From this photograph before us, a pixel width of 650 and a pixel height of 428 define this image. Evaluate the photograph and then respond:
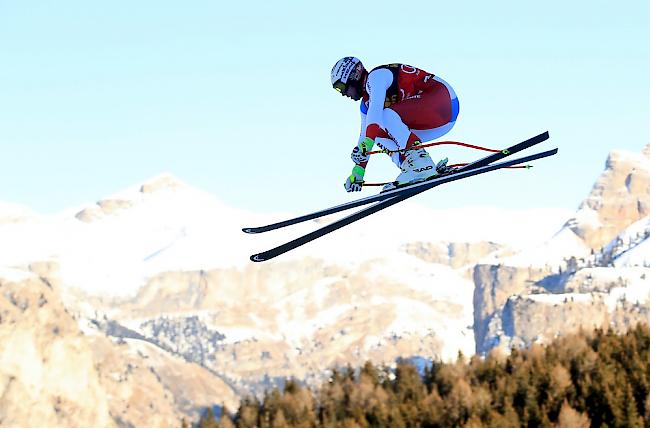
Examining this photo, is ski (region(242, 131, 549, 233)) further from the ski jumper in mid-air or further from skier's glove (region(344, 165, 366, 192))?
skier's glove (region(344, 165, 366, 192))

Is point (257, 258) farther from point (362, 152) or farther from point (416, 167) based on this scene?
point (416, 167)

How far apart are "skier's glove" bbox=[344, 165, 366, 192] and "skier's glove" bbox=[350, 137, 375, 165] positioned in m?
0.11

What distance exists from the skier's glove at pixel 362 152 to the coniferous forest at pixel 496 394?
97305 millimetres

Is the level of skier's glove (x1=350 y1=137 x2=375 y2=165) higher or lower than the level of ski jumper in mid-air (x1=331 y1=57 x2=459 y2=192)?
lower

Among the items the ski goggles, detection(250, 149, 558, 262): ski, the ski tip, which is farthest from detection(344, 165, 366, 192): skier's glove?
the ski tip

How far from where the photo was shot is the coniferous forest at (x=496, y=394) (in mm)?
113250

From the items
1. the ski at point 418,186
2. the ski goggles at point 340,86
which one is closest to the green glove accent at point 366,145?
the ski goggles at point 340,86

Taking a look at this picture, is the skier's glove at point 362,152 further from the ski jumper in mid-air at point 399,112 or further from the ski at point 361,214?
the ski at point 361,214

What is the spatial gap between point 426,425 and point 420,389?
785 inches

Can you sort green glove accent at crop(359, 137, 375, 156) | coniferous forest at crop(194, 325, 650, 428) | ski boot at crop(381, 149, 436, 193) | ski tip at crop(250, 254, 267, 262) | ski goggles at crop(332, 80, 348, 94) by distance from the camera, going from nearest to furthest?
ski goggles at crop(332, 80, 348, 94)
green glove accent at crop(359, 137, 375, 156)
ski tip at crop(250, 254, 267, 262)
ski boot at crop(381, 149, 436, 193)
coniferous forest at crop(194, 325, 650, 428)

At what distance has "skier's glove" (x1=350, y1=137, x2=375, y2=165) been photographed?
1390 cm

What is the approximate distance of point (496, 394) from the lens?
128m

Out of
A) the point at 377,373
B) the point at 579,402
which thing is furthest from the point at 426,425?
the point at 377,373

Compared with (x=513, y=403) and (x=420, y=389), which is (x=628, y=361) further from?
(x=420, y=389)
